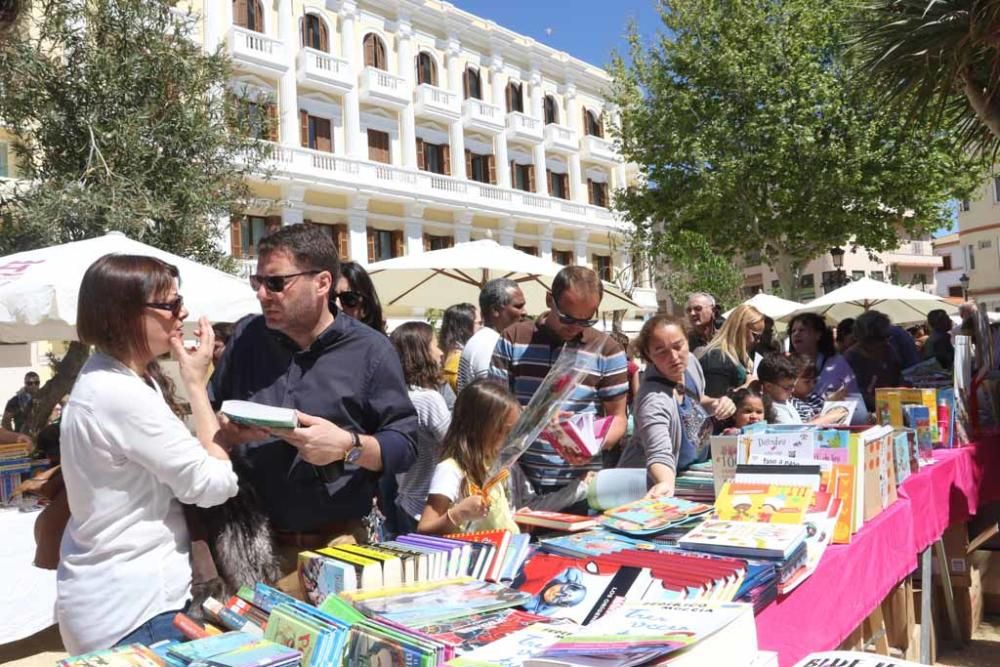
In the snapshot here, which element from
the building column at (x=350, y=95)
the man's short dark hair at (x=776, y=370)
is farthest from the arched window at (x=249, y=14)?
the man's short dark hair at (x=776, y=370)

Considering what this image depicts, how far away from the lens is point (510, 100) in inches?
1228

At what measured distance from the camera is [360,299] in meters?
3.45

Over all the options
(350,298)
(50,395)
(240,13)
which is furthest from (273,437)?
(240,13)

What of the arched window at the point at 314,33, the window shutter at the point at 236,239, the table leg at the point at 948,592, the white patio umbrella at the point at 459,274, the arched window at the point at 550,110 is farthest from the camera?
the arched window at the point at 550,110

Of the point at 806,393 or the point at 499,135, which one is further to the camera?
the point at 499,135

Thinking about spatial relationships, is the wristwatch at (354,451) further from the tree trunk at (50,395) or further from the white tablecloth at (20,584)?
the tree trunk at (50,395)

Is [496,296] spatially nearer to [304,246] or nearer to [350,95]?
[304,246]

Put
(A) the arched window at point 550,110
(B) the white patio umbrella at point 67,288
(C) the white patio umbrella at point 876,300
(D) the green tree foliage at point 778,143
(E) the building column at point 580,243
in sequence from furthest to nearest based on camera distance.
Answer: (E) the building column at point 580,243
(A) the arched window at point 550,110
(D) the green tree foliage at point 778,143
(C) the white patio umbrella at point 876,300
(B) the white patio umbrella at point 67,288

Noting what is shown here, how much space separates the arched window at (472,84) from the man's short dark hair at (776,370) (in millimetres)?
26523

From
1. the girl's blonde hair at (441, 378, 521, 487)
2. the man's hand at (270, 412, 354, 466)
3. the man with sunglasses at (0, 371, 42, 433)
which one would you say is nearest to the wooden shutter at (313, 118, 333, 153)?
the man with sunglasses at (0, 371, 42, 433)

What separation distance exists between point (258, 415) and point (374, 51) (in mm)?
27071

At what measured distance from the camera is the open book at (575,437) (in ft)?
9.16

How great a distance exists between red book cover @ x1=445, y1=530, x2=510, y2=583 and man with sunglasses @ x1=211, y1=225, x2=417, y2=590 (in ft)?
0.99

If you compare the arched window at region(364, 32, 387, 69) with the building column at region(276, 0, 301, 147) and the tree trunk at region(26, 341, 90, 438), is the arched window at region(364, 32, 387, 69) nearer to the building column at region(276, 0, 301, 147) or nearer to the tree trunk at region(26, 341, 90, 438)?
the building column at region(276, 0, 301, 147)
